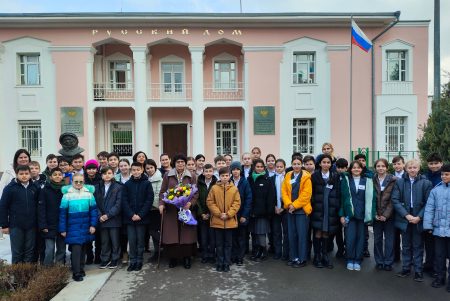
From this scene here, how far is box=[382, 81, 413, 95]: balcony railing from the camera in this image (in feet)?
52.2

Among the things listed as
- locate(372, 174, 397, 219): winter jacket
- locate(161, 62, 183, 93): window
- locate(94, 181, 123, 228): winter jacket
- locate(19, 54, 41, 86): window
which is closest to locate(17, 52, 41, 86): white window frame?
locate(19, 54, 41, 86): window

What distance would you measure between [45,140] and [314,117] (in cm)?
1300

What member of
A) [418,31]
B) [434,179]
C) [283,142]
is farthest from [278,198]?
[418,31]

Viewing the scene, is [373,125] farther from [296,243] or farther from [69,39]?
[69,39]

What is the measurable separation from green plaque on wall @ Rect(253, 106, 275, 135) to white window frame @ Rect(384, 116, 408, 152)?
5726 mm

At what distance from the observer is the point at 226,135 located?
56.2ft

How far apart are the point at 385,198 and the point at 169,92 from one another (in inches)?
525

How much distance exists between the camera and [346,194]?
5246mm

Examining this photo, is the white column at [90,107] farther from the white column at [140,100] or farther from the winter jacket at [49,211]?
the winter jacket at [49,211]

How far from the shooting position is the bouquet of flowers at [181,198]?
A: 5.22 meters

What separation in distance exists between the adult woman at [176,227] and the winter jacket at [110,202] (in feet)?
2.20

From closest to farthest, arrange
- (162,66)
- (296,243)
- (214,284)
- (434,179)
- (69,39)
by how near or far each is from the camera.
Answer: (214,284) < (434,179) < (296,243) < (69,39) < (162,66)

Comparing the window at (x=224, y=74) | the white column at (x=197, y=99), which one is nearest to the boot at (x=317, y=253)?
the white column at (x=197, y=99)

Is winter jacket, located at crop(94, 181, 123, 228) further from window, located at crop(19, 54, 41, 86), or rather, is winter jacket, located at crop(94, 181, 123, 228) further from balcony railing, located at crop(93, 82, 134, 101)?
window, located at crop(19, 54, 41, 86)
